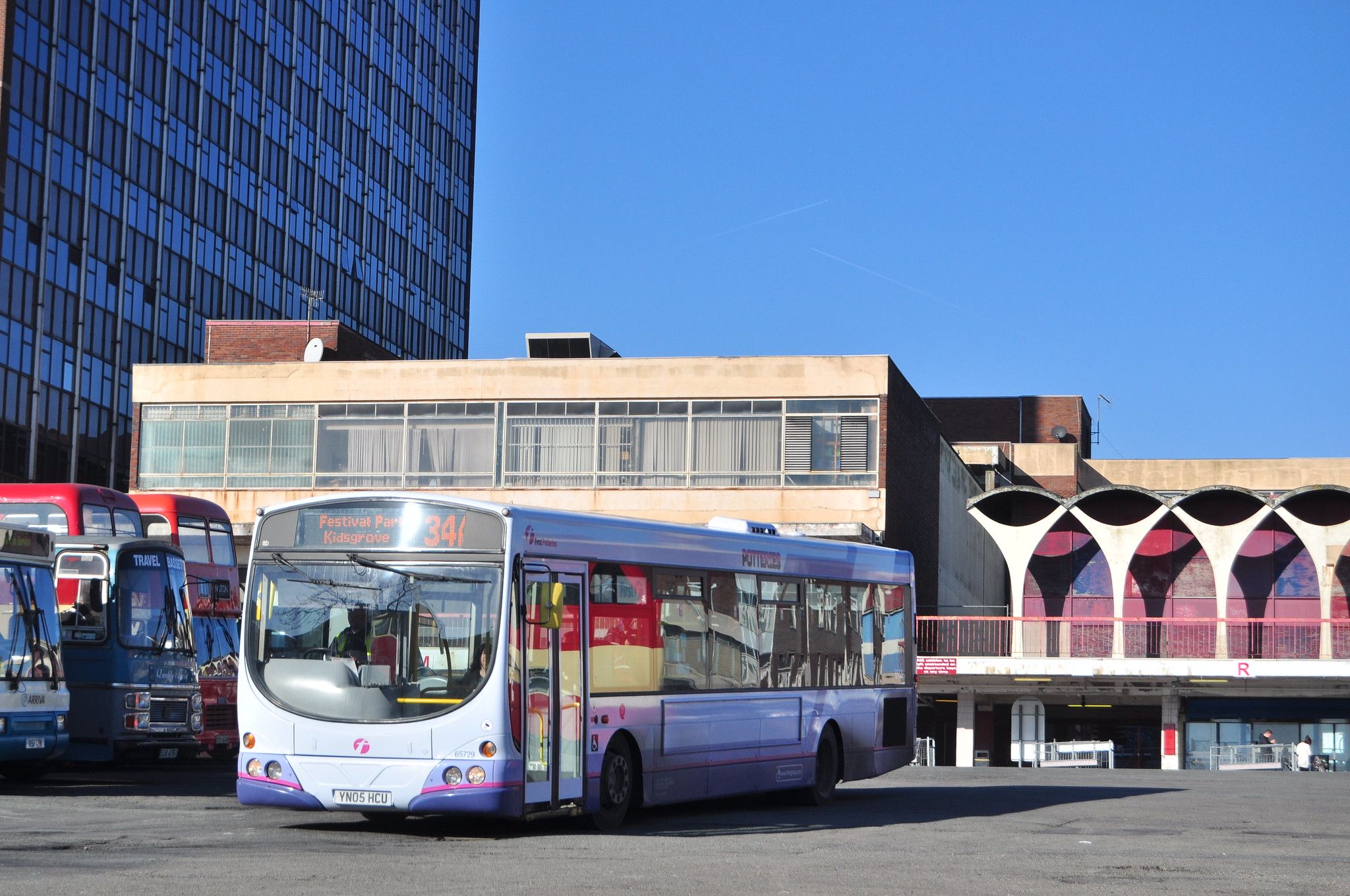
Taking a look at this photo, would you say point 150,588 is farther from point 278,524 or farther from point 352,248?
point 352,248

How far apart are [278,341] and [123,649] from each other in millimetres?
27459

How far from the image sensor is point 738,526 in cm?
1822

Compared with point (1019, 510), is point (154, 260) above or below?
above

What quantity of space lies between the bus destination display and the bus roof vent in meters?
3.93

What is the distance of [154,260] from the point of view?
73125 mm

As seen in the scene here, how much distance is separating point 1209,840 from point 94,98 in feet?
199

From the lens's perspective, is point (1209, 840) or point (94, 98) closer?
point (1209, 840)

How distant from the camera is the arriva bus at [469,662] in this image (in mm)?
13945

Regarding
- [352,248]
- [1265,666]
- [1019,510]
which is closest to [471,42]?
[352,248]

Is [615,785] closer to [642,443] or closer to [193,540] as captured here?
[193,540]

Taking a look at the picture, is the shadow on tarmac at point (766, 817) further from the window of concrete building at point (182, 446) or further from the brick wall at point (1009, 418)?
the brick wall at point (1009, 418)

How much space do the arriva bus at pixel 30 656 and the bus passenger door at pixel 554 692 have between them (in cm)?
686

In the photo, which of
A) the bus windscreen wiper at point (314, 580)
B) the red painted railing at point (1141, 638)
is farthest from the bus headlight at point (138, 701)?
the red painted railing at point (1141, 638)

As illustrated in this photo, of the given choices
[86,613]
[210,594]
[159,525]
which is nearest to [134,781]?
[86,613]
